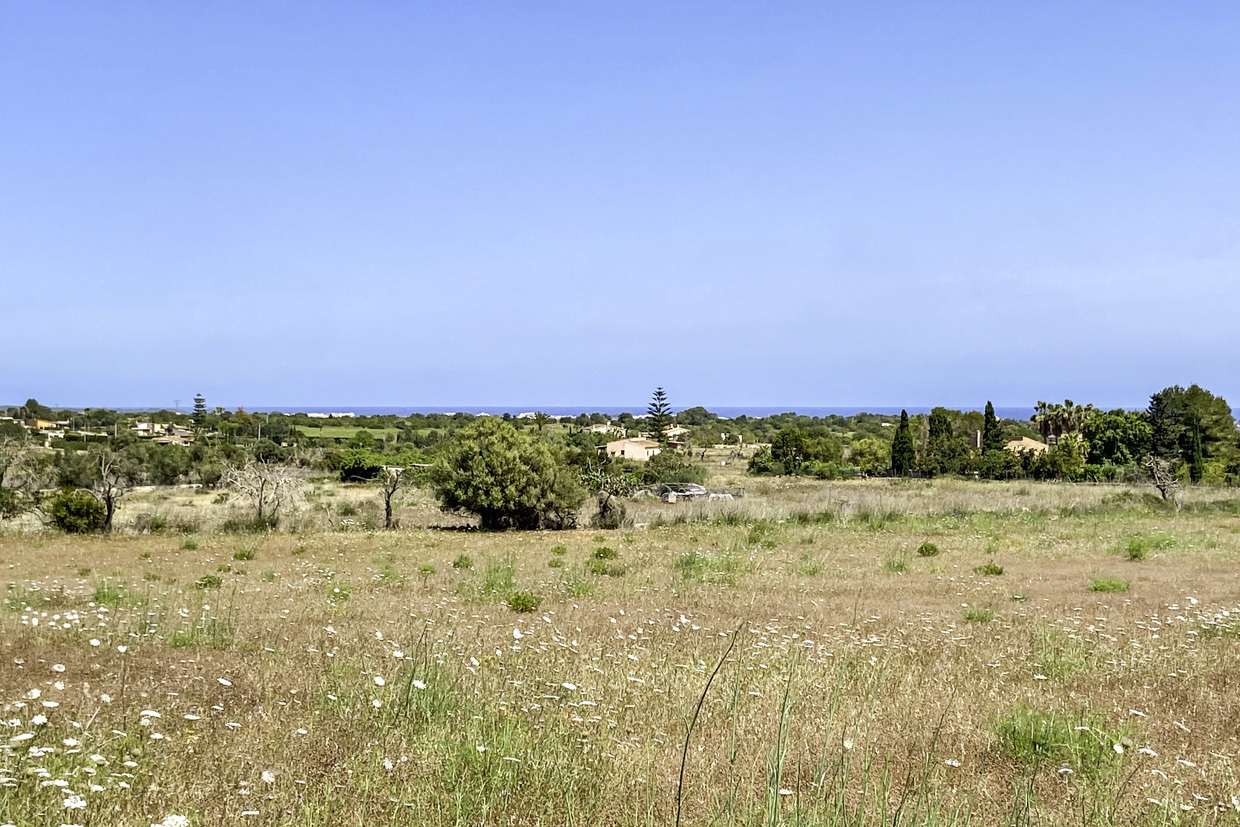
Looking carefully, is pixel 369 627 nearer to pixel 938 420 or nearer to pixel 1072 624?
pixel 1072 624

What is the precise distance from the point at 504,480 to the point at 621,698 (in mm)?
23314

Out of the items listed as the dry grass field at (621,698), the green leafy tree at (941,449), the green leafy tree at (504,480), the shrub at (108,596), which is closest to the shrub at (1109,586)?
the dry grass field at (621,698)

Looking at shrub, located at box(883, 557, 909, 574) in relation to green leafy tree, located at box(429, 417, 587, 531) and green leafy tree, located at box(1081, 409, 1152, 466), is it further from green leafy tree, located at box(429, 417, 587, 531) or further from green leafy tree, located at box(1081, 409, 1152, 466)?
green leafy tree, located at box(1081, 409, 1152, 466)

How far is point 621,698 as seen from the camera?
6027 mm

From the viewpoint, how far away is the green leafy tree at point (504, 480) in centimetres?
2902

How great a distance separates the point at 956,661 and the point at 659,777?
428 centimetres

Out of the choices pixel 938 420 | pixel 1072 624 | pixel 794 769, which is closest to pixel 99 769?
pixel 794 769

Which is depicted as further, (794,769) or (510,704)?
(510,704)

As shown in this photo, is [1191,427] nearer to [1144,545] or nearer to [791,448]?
[791,448]

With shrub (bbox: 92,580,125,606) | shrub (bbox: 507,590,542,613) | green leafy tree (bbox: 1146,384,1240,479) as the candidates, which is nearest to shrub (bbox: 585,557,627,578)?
shrub (bbox: 507,590,542,613)

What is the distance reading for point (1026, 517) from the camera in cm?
2842

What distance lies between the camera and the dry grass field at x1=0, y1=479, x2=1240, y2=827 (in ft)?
13.3

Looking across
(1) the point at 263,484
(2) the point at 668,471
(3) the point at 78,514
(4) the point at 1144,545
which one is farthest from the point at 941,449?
(3) the point at 78,514

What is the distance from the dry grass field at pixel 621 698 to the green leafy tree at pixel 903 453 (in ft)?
170
